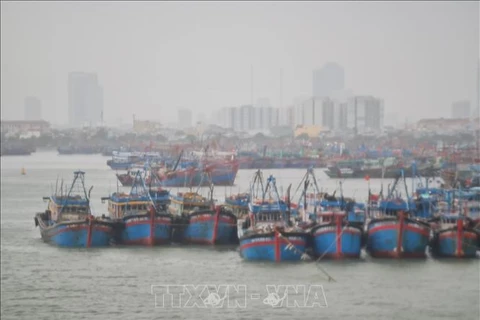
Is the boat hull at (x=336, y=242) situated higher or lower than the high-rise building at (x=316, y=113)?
lower

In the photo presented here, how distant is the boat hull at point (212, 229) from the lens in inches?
519

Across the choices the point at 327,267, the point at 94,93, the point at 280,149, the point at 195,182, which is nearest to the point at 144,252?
the point at 327,267

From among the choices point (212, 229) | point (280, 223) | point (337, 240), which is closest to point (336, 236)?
point (337, 240)

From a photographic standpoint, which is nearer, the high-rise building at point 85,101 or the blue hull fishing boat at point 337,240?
the blue hull fishing boat at point 337,240

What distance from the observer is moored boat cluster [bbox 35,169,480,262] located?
1173 cm

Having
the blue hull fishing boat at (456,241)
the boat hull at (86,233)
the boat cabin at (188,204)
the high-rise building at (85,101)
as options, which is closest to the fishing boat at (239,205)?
the boat cabin at (188,204)

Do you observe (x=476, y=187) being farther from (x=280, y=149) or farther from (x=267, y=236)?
(x=280, y=149)

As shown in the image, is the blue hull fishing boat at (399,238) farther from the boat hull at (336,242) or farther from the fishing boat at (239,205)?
the fishing boat at (239,205)

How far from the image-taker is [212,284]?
1038 centimetres

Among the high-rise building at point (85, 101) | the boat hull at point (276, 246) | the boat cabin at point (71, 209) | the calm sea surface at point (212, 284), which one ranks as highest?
the high-rise building at point (85, 101)

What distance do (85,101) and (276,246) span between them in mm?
18816

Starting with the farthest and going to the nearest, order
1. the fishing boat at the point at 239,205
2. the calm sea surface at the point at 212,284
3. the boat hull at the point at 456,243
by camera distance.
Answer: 1. the fishing boat at the point at 239,205
2. the boat hull at the point at 456,243
3. the calm sea surface at the point at 212,284

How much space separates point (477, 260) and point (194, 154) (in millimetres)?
14965

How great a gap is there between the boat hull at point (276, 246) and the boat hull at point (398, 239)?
88 cm
